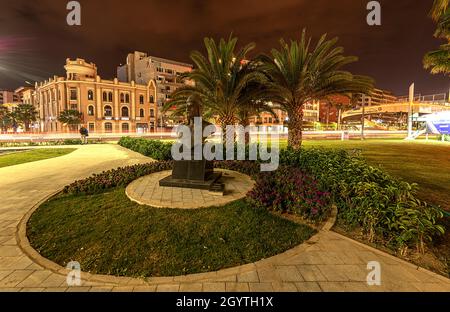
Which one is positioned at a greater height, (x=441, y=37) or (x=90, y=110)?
(x=90, y=110)

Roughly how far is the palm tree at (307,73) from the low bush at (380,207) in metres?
5.76

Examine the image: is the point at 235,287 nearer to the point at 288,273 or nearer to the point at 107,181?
the point at 288,273

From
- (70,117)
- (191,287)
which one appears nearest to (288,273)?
(191,287)

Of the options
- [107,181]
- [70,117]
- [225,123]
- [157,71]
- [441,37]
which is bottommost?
[107,181]

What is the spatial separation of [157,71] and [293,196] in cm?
6677

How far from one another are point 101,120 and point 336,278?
199 feet

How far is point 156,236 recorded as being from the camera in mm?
4695

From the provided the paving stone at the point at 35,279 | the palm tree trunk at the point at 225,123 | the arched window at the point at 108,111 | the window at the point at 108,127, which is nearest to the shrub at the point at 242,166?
the palm tree trunk at the point at 225,123

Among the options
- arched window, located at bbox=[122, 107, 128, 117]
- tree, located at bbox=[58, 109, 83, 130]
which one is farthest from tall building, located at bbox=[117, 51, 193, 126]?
tree, located at bbox=[58, 109, 83, 130]

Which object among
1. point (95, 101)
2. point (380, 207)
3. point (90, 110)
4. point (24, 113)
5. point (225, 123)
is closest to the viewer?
point (380, 207)

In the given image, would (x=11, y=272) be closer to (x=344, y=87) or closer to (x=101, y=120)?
(x=344, y=87)

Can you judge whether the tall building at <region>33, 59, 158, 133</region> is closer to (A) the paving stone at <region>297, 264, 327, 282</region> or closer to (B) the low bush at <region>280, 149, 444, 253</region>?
(B) the low bush at <region>280, 149, 444, 253</region>

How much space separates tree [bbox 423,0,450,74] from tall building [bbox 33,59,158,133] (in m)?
57.8
